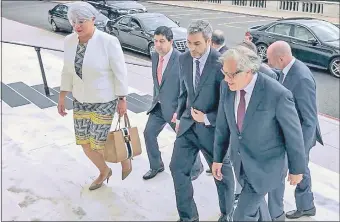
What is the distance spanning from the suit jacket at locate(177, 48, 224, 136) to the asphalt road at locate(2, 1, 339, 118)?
4.71 meters

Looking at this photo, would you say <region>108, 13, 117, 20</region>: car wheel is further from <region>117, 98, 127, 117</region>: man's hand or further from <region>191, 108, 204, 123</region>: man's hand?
<region>191, 108, 204, 123</region>: man's hand

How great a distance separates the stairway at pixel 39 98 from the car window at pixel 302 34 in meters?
5.53

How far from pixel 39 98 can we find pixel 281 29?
7.15m

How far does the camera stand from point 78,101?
3.74 m

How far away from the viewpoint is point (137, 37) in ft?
39.8

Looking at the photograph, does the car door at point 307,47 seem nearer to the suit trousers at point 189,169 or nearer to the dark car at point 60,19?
the dark car at point 60,19

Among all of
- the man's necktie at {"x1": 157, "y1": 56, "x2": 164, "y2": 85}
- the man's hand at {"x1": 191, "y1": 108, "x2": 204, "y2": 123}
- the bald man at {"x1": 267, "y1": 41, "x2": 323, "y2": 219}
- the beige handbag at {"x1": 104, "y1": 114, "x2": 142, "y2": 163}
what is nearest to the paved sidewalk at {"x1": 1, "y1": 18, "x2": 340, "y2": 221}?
the beige handbag at {"x1": 104, "y1": 114, "x2": 142, "y2": 163}

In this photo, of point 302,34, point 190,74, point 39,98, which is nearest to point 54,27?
point 302,34

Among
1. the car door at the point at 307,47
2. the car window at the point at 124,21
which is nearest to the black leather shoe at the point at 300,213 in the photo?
the car door at the point at 307,47

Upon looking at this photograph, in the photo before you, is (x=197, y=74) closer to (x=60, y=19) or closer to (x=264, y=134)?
(x=264, y=134)

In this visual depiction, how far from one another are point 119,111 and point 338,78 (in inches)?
294

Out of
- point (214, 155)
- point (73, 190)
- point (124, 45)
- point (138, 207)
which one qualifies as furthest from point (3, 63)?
point (214, 155)

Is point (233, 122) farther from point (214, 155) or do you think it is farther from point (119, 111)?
point (119, 111)

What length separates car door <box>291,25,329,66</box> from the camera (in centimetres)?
1035
